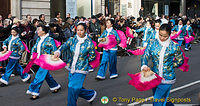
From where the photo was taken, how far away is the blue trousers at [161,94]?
513cm

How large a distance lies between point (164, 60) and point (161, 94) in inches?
22.0

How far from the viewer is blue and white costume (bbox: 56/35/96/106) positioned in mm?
5891

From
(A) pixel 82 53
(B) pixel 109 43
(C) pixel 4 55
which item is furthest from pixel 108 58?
(A) pixel 82 53

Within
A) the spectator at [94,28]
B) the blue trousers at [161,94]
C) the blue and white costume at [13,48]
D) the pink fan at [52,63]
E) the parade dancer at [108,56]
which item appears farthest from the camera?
the spectator at [94,28]

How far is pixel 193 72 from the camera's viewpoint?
10758 mm

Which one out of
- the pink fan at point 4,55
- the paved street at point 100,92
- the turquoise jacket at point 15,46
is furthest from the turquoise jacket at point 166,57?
the pink fan at point 4,55

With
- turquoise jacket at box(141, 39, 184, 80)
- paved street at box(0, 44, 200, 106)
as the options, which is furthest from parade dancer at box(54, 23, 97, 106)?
turquoise jacket at box(141, 39, 184, 80)

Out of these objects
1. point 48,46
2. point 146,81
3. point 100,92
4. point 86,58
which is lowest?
point 100,92

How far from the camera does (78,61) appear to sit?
6.04 meters

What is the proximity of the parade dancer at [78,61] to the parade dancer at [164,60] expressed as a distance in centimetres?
131

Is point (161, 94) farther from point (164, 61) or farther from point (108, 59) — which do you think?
point (108, 59)

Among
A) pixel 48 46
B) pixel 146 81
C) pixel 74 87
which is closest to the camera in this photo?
pixel 146 81

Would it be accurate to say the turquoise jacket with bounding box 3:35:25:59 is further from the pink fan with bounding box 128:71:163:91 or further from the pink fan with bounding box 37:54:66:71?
the pink fan with bounding box 128:71:163:91

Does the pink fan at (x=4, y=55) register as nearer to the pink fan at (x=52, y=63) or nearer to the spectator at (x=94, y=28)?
the pink fan at (x=52, y=63)
